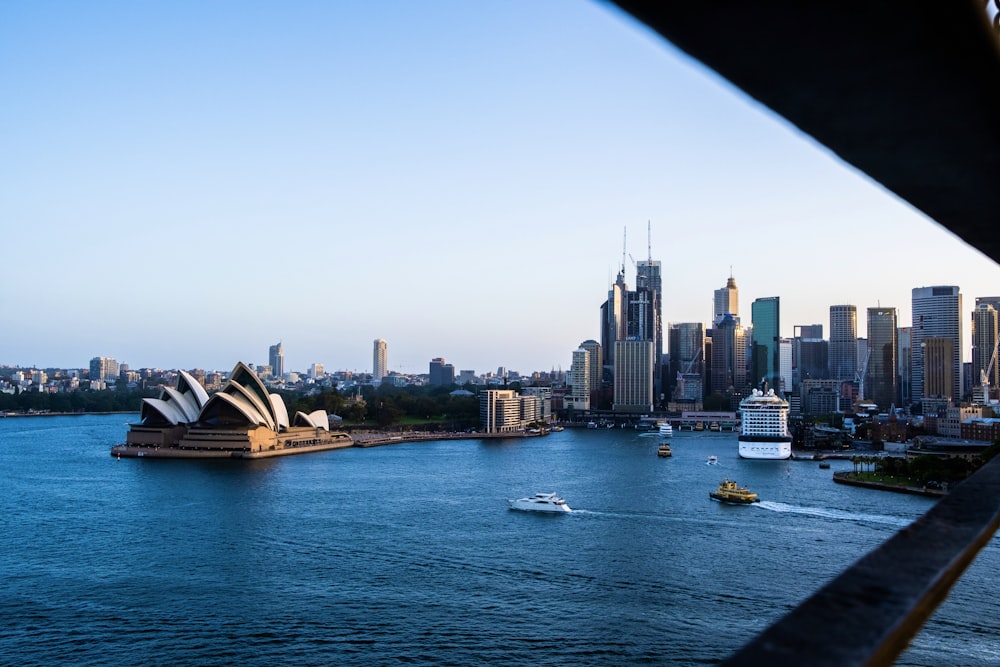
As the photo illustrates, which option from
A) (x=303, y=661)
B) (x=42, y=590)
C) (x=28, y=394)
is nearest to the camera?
(x=303, y=661)

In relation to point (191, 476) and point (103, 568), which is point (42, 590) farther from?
point (191, 476)

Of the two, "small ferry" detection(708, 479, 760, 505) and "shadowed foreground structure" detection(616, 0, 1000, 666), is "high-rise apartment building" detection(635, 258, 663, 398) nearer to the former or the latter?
"small ferry" detection(708, 479, 760, 505)

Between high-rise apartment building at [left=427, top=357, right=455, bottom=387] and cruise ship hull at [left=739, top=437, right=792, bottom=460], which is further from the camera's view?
high-rise apartment building at [left=427, top=357, right=455, bottom=387]

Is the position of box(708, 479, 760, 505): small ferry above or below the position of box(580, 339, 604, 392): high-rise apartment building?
below


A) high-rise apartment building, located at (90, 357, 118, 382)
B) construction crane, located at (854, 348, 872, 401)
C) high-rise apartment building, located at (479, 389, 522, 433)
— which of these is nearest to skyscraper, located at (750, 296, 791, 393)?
construction crane, located at (854, 348, 872, 401)

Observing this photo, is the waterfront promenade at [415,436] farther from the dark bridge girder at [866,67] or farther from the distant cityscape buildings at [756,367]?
the dark bridge girder at [866,67]

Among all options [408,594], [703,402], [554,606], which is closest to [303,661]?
[408,594]

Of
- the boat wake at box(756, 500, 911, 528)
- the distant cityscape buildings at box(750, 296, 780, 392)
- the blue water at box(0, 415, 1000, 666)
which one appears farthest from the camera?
the distant cityscape buildings at box(750, 296, 780, 392)
